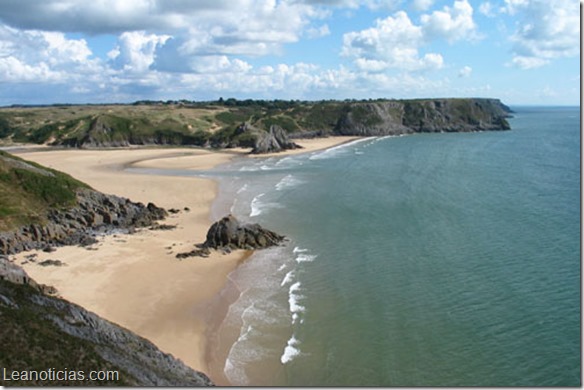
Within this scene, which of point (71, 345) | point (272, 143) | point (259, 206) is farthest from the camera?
point (272, 143)

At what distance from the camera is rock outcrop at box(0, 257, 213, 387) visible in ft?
56.5

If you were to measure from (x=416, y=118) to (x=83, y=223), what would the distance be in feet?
487

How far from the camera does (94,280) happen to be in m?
34.2

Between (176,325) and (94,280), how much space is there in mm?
9268

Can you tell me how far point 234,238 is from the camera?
41375 mm

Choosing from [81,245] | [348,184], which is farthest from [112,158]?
[81,245]

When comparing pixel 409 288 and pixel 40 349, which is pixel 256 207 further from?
pixel 40 349

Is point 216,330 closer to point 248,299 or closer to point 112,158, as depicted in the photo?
point 248,299

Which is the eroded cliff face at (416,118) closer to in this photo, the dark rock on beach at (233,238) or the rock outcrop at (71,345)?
the dark rock on beach at (233,238)

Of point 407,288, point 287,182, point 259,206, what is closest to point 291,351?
point 407,288

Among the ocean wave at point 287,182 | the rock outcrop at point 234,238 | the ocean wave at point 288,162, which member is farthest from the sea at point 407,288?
the ocean wave at point 288,162

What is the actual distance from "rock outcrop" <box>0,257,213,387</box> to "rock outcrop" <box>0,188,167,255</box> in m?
19.1

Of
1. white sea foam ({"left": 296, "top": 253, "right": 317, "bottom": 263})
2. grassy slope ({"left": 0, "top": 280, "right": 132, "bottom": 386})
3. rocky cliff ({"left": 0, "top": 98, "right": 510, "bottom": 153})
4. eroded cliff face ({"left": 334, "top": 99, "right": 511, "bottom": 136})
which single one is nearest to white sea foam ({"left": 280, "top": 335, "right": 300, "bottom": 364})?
grassy slope ({"left": 0, "top": 280, "right": 132, "bottom": 386})

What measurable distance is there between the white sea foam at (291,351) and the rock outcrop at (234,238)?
52.2 feet
